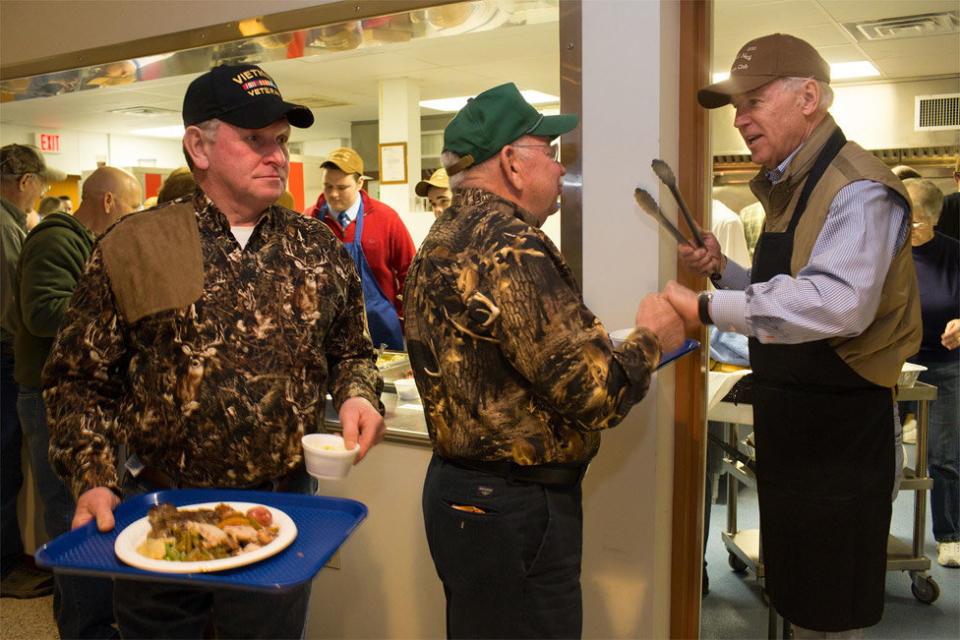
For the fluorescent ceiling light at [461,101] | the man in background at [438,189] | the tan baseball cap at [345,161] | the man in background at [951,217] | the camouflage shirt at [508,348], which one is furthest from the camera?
the fluorescent ceiling light at [461,101]

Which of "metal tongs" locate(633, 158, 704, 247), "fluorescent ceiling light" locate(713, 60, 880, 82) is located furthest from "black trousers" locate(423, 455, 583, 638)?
"fluorescent ceiling light" locate(713, 60, 880, 82)

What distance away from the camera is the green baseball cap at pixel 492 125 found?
61.6 inches

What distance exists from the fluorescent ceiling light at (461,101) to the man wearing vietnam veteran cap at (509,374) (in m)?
5.78

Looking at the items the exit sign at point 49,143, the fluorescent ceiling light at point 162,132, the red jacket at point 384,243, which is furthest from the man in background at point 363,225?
the exit sign at point 49,143

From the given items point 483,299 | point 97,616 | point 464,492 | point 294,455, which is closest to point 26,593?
point 97,616

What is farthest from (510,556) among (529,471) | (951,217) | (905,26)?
(905,26)

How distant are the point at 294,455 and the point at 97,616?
1.59 meters

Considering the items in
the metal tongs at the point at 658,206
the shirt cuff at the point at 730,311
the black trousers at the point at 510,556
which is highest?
the metal tongs at the point at 658,206

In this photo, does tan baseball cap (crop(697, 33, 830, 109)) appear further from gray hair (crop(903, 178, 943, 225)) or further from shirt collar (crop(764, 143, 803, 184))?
gray hair (crop(903, 178, 943, 225))

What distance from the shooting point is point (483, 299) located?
1.43m

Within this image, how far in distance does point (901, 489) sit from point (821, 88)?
159 cm

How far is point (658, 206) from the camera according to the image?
6.29 ft

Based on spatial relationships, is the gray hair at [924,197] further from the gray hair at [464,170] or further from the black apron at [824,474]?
the gray hair at [464,170]

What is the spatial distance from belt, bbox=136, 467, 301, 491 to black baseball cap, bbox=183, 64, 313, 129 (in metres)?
0.70
